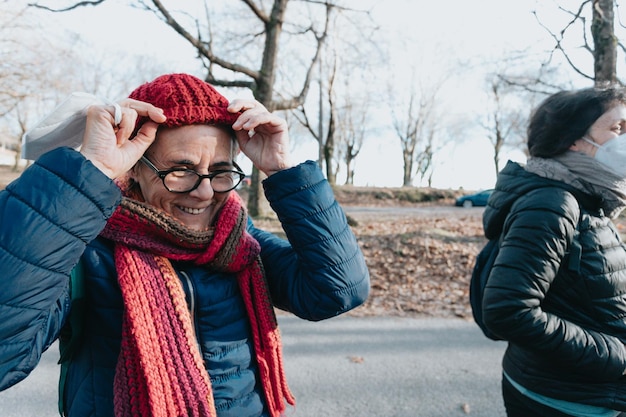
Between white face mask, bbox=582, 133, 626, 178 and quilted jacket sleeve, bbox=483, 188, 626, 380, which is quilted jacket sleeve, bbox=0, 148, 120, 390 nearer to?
quilted jacket sleeve, bbox=483, 188, 626, 380

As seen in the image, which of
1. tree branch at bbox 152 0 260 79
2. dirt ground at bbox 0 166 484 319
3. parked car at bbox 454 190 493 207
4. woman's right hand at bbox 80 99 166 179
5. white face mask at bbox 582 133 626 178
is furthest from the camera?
parked car at bbox 454 190 493 207

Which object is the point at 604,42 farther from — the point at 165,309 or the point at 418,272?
the point at 165,309

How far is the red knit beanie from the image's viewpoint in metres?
1.45

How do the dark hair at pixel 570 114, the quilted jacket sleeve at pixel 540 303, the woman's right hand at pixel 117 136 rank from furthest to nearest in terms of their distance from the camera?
1. the dark hair at pixel 570 114
2. the quilted jacket sleeve at pixel 540 303
3. the woman's right hand at pixel 117 136

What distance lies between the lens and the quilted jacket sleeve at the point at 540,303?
Result: 182 centimetres

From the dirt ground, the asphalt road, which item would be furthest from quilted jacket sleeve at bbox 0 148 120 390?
the dirt ground

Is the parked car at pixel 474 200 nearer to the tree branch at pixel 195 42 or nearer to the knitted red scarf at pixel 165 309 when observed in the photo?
the tree branch at pixel 195 42

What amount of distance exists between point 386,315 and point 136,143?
485 centimetres

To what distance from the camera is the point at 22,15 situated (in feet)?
50.0

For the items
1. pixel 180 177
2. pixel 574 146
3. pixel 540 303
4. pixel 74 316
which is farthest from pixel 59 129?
pixel 574 146

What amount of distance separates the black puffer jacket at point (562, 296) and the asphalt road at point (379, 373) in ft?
5.72

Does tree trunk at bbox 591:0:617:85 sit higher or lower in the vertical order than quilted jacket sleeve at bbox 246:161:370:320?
higher

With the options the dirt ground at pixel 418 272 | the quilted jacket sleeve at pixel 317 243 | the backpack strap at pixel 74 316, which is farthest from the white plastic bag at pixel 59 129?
the dirt ground at pixel 418 272

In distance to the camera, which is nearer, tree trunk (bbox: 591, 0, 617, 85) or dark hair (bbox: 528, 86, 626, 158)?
dark hair (bbox: 528, 86, 626, 158)
